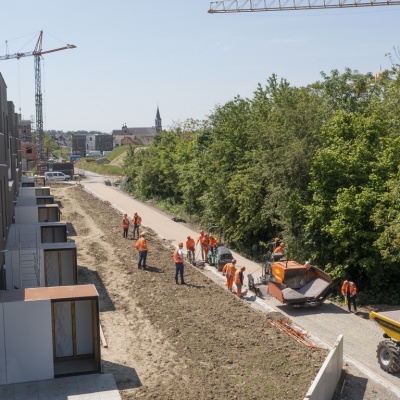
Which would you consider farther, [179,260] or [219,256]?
[219,256]

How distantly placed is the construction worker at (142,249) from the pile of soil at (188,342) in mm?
380

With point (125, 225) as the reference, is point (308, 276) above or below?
below

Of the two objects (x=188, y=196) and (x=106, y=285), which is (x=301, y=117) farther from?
(x=188, y=196)

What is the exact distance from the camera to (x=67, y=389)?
11961mm

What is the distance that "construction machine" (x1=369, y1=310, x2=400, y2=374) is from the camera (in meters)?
13.1

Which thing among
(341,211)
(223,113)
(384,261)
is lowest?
(384,261)

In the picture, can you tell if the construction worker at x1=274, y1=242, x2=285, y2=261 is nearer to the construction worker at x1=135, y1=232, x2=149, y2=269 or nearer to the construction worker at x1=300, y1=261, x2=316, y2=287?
the construction worker at x1=300, y1=261, x2=316, y2=287

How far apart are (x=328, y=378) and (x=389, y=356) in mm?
2346

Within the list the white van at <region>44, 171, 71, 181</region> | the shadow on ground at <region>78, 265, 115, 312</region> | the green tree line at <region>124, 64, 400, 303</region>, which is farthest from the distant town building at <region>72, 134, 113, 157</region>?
the shadow on ground at <region>78, 265, 115, 312</region>

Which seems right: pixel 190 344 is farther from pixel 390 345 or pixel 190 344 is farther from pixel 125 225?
pixel 125 225

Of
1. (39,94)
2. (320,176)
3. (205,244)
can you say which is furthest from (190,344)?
(39,94)

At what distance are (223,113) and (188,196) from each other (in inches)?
260

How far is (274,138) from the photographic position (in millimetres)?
23844

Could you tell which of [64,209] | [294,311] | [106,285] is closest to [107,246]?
[106,285]
